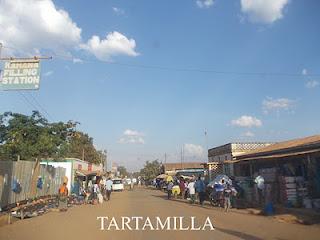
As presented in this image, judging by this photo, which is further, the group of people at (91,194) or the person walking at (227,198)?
the group of people at (91,194)

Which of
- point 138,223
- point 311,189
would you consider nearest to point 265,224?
point 138,223

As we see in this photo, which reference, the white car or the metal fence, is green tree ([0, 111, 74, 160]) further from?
the white car

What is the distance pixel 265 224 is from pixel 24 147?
18722 mm

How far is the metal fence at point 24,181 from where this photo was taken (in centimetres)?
2027

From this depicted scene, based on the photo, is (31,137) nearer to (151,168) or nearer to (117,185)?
(117,185)

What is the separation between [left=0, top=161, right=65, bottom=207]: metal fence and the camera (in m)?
20.3

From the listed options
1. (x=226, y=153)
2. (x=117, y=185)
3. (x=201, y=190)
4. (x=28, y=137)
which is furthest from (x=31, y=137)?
(x=117, y=185)

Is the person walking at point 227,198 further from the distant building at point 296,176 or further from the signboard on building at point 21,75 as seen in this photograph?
the signboard on building at point 21,75

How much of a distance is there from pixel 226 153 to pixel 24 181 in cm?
2619

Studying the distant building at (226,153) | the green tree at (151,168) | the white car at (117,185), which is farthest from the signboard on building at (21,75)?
the green tree at (151,168)

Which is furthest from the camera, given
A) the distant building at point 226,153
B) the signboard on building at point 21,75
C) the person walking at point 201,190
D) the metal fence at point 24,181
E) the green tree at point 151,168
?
the green tree at point 151,168

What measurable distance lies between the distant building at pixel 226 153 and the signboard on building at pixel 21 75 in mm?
20513

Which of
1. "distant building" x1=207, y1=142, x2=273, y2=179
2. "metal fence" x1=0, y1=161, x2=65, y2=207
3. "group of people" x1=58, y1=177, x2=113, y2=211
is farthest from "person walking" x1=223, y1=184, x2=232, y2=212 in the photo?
"distant building" x1=207, y1=142, x2=273, y2=179

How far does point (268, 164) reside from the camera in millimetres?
25922
